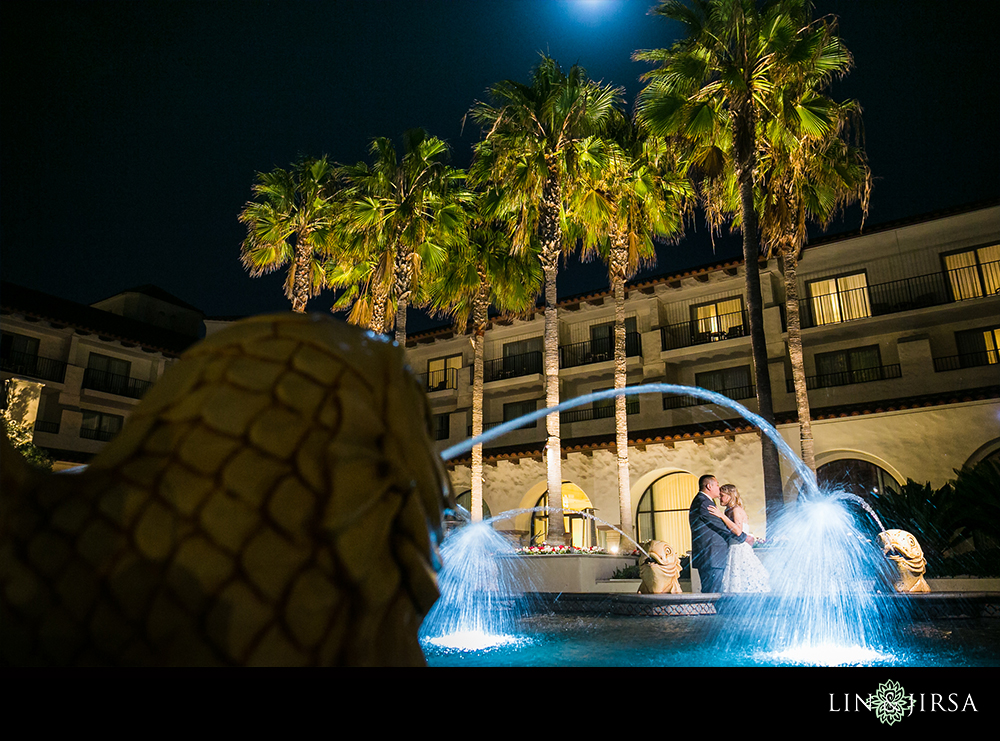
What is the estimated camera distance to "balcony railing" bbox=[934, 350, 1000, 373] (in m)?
22.0

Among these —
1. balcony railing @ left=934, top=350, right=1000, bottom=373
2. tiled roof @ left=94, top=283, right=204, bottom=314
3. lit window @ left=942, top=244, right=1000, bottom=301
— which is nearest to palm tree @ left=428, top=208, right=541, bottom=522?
balcony railing @ left=934, top=350, right=1000, bottom=373

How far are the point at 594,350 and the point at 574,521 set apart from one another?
8.67 meters

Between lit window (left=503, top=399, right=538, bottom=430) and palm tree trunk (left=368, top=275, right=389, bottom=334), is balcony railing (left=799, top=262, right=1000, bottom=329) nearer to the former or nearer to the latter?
lit window (left=503, top=399, right=538, bottom=430)

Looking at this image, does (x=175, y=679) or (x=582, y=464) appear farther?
(x=582, y=464)

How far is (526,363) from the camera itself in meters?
32.4

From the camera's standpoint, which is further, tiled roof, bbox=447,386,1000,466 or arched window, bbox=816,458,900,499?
arched window, bbox=816,458,900,499

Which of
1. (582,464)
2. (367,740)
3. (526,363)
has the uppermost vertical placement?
(526,363)

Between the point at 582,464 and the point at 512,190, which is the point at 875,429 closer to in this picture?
the point at 582,464

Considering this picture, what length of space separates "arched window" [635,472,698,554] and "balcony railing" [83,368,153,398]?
26.7m

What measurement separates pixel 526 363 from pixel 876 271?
1555cm

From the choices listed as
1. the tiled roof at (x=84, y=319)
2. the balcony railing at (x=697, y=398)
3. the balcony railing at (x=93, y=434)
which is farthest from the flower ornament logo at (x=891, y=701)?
the balcony railing at (x=93, y=434)

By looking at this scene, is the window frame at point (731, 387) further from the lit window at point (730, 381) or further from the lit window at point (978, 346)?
the lit window at point (978, 346)

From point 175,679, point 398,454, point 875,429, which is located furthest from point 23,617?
point 875,429

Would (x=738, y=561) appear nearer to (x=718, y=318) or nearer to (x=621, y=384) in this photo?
(x=621, y=384)
